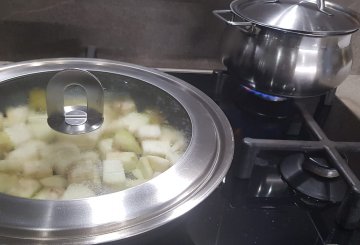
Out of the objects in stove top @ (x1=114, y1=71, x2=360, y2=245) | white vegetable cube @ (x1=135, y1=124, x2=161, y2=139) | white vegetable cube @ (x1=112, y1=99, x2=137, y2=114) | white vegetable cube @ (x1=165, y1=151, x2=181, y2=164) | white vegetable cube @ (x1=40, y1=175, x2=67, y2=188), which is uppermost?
white vegetable cube @ (x1=112, y1=99, x2=137, y2=114)

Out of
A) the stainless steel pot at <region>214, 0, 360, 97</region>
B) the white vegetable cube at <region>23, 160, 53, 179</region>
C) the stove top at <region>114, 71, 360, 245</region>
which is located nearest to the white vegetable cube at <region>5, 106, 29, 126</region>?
the white vegetable cube at <region>23, 160, 53, 179</region>

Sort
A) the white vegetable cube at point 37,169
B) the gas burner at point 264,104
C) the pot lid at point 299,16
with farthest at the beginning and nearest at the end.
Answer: the gas burner at point 264,104
the pot lid at point 299,16
the white vegetable cube at point 37,169

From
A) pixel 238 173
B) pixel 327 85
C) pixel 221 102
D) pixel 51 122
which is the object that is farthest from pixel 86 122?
pixel 327 85

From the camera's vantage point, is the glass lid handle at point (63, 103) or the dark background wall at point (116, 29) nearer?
the glass lid handle at point (63, 103)

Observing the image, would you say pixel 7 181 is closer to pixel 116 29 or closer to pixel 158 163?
pixel 158 163

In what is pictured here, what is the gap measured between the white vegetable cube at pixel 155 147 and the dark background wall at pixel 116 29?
1.49ft

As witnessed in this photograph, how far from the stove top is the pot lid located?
188 millimetres

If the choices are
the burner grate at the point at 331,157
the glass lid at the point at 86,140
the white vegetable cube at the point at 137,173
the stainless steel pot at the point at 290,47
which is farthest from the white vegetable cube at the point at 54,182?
the stainless steel pot at the point at 290,47

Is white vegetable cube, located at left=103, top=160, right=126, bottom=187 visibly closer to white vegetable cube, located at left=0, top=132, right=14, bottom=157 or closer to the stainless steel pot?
white vegetable cube, located at left=0, top=132, right=14, bottom=157

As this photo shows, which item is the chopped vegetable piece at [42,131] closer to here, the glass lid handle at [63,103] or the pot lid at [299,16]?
the glass lid handle at [63,103]

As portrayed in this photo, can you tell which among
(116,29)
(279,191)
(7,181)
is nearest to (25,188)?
(7,181)

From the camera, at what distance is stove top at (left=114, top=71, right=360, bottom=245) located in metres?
0.58

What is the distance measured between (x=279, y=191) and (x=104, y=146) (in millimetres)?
331

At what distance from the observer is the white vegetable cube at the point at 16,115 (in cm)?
63
